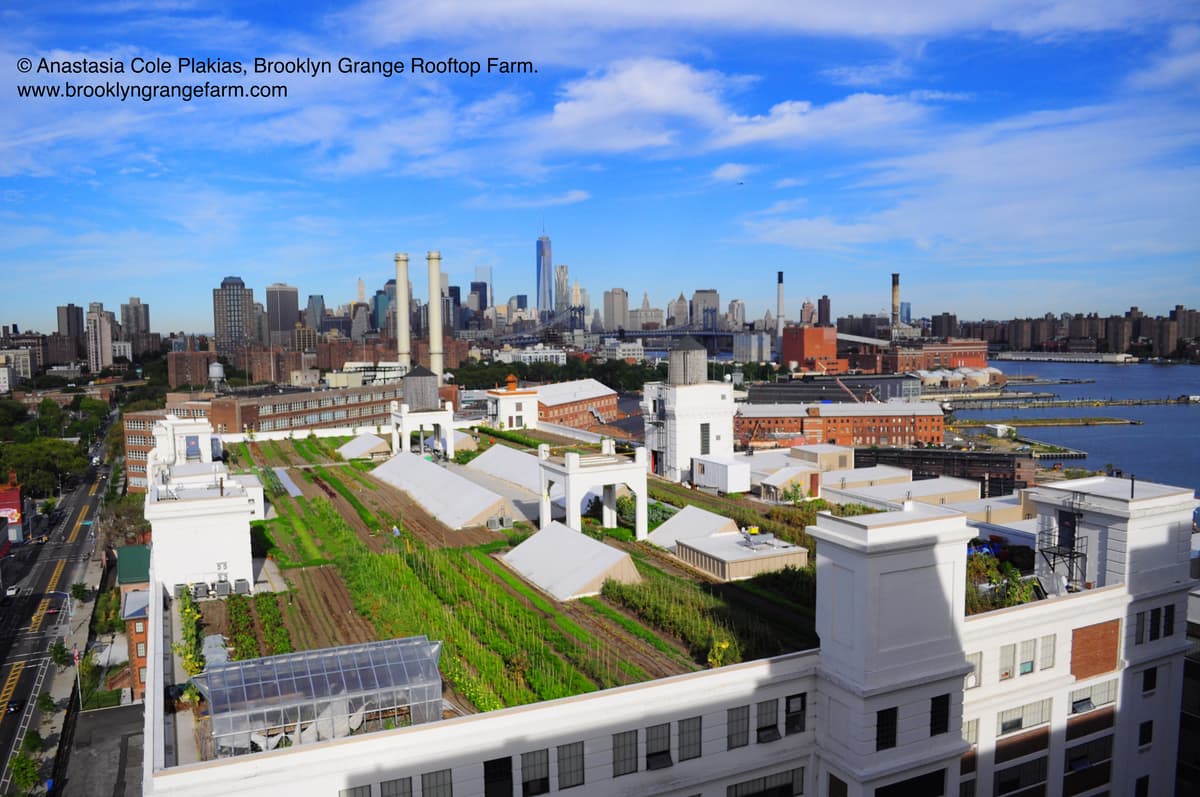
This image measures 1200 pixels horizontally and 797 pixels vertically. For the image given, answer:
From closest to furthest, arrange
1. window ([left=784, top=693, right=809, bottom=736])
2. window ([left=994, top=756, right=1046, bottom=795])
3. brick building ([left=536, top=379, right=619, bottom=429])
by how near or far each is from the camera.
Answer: window ([left=784, top=693, right=809, bottom=736]), window ([left=994, top=756, right=1046, bottom=795]), brick building ([left=536, top=379, right=619, bottom=429])

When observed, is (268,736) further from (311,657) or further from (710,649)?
(710,649)

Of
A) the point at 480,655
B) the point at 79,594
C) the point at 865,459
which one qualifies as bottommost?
the point at 79,594

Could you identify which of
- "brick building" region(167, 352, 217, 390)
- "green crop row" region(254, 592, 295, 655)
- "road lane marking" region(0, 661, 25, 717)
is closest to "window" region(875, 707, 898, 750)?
"green crop row" region(254, 592, 295, 655)

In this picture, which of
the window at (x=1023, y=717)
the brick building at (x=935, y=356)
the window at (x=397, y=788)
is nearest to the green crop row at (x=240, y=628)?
the window at (x=397, y=788)

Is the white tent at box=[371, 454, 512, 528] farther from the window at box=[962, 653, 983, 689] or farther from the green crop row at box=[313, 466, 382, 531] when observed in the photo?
the window at box=[962, 653, 983, 689]

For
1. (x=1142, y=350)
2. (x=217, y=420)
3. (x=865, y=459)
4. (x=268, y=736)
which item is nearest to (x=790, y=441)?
(x=865, y=459)

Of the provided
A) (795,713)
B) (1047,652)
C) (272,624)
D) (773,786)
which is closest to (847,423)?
(1047,652)

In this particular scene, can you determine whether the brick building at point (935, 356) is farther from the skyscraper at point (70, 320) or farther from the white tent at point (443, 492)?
the skyscraper at point (70, 320)
